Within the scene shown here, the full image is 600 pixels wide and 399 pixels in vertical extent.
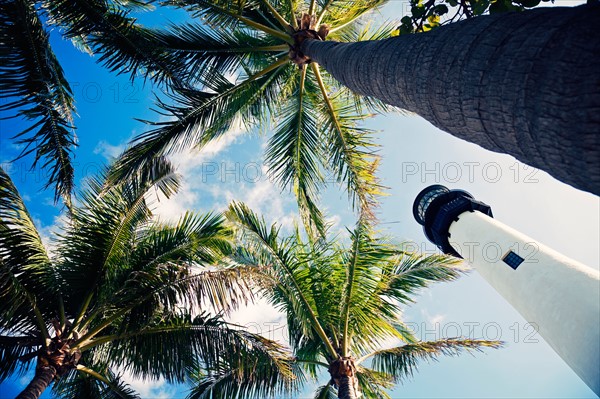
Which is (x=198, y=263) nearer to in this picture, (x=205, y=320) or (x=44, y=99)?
(x=205, y=320)

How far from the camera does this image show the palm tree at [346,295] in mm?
6656

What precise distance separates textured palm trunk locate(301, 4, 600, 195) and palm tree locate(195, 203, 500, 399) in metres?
4.38

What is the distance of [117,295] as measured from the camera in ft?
20.8

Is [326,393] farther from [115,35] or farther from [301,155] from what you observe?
[115,35]

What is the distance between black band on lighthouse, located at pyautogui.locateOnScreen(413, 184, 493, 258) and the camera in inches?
733

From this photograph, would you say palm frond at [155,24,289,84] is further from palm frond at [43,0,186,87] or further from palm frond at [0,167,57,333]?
palm frond at [0,167,57,333]

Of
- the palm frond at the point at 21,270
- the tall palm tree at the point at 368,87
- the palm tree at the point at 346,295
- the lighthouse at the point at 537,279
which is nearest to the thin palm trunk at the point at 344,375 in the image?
the palm tree at the point at 346,295

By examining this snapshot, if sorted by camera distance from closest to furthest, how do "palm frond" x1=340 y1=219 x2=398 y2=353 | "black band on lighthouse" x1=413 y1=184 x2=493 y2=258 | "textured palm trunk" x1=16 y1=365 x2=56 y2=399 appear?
"textured palm trunk" x1=16 y1=365 x2=56 y2=399 < "palm frond" x1=340 y1=219 x2=398 y2=353 < "black band on lighthouse" x1=413 y1=184 x2=493 y2=258

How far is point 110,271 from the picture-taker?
630 cm

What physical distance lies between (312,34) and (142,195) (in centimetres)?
431

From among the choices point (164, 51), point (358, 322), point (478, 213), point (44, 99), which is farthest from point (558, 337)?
point (44, 99)

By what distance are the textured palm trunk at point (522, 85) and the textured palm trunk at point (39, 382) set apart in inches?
247

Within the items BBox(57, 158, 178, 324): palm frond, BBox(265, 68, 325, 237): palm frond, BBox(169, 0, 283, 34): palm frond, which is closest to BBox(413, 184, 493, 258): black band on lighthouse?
BBox(265, 68, 325, 237): palm frond

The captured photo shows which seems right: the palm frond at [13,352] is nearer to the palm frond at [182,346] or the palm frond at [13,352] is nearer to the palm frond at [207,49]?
the palm frond at [182,346]
